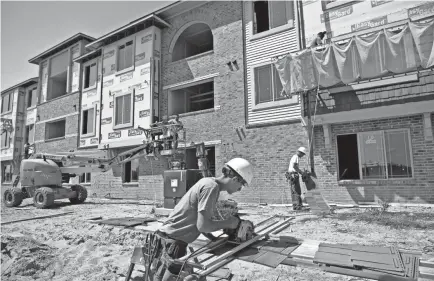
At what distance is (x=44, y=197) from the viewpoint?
40.2ft

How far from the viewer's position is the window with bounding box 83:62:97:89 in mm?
19953

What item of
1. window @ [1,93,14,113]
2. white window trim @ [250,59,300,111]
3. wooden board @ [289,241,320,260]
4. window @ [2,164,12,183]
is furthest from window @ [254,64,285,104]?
window @ [2,164,12,183]

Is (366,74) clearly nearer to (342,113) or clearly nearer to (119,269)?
(342,113)

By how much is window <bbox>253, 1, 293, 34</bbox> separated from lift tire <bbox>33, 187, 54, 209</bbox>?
38.6 feet

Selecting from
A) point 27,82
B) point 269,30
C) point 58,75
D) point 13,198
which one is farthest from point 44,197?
point 27,82

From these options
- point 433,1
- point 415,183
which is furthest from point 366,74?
point 415,183

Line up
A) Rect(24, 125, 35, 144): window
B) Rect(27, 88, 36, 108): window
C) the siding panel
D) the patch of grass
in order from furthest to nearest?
1. Rect(27, 88, 36, 108): window
2. Rect(24, 125, 35, 144): window
3. the siding panel
4. the patch of grass

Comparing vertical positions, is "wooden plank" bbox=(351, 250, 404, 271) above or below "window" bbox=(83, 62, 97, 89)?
below

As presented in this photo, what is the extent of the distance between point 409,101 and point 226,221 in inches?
338

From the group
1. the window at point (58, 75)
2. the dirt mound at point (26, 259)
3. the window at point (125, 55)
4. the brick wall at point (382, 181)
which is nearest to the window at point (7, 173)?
the window at point (58, 75)

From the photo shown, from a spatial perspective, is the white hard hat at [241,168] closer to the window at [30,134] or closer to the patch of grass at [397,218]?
the patch of grass at [397,218]

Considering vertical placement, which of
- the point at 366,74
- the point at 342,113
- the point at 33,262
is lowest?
the point at 33,262

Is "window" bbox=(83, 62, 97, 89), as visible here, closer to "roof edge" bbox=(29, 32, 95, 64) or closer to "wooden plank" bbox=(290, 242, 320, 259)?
"roof edge" bbox=(29, 32, 95, 64)

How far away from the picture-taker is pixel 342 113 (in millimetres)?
10188
